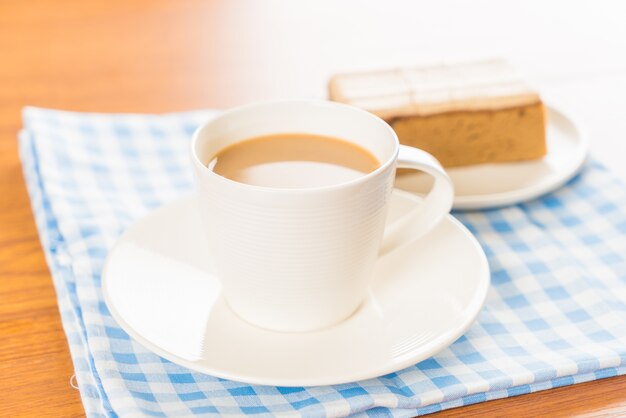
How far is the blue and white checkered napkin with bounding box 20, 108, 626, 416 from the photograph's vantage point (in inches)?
28.0

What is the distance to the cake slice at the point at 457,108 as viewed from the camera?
102cm

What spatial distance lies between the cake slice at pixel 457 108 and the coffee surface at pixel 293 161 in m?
0.19

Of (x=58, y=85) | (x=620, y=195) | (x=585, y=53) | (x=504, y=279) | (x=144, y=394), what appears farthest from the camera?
(x=585, y=53)

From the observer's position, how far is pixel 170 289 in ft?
2.61

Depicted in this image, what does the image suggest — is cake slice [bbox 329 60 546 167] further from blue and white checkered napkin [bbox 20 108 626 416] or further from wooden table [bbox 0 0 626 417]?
wooden table [bbox 0 0 626 417]

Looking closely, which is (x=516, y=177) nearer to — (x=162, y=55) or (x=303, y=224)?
(x=303, y=224)

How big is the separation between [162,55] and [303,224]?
77 cm

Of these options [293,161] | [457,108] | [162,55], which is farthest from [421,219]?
[162,55]

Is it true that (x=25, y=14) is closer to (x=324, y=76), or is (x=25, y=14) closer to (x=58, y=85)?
(x=58, y=85)

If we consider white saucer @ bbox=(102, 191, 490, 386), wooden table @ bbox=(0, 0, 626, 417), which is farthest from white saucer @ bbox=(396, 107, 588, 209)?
wooden table @ bbox=(0, 0, 626, 417)

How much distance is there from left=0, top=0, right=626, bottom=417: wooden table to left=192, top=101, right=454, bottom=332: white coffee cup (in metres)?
0.24

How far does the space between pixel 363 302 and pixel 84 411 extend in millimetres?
269

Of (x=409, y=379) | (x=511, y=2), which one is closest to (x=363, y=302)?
Result: (x=409, y=379)

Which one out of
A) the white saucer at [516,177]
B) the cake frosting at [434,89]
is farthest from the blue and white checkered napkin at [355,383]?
the cake frosting at [434,89]
